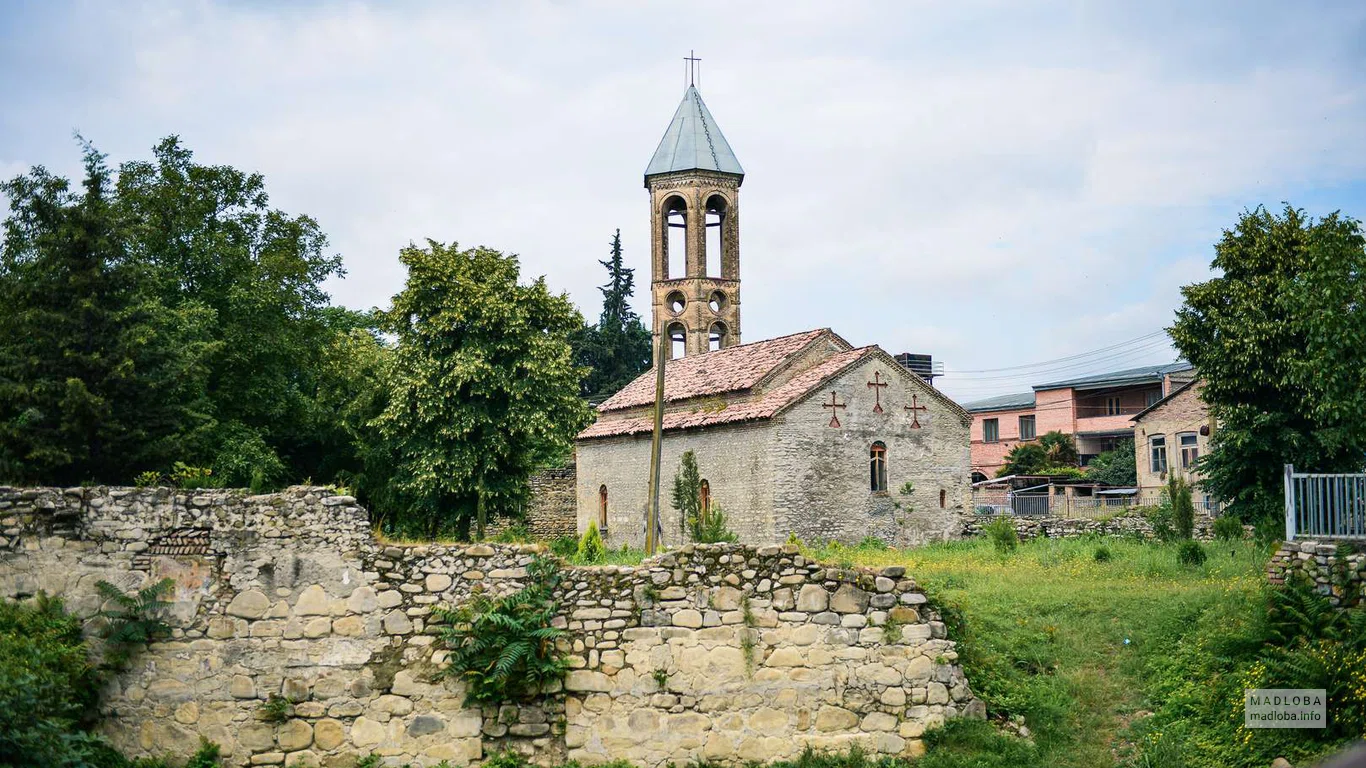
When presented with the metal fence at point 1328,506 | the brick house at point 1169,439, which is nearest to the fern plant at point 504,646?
the metal fence at point 1328,506

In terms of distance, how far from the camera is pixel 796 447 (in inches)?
1151

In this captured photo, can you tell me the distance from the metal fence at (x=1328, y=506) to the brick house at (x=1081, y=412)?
43.9m

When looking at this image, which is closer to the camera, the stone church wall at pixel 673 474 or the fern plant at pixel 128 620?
the fern plant at pixel 128 620

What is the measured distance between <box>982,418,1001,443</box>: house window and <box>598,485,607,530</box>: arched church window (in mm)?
36113

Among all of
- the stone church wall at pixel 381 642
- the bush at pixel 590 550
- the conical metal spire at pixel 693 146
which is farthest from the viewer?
the conical metal spire at pixel 693 146

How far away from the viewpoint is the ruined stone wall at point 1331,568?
13.3 metres

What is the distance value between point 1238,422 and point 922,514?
9.14 meters

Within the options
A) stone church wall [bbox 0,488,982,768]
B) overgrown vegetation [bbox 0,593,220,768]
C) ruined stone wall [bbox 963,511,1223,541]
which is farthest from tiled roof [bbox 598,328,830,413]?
→ overgrown vegetation [bbox 0,593,220,768]

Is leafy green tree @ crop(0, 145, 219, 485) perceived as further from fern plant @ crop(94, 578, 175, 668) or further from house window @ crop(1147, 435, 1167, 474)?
house window @ crop(1147, 435, 1167, 474)

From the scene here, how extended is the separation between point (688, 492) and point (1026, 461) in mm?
30693

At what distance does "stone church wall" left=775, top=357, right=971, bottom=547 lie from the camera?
29.2m

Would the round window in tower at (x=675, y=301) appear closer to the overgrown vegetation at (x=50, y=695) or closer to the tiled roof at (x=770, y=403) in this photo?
the tiled roof at (x=770, y=403)

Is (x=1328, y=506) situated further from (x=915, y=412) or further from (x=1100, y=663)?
(x=915, y=412)

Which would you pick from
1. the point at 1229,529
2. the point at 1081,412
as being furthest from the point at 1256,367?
the point at 1081,412
